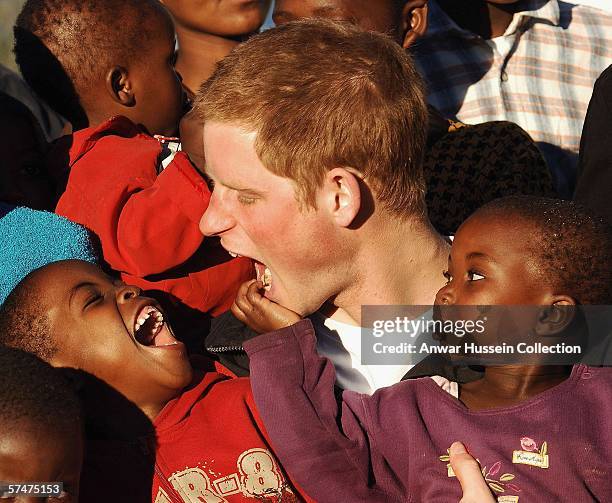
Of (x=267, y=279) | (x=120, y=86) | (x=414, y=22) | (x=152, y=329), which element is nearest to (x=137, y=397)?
(x=152, y=329)

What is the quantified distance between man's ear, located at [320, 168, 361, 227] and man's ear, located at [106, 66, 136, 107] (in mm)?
1340

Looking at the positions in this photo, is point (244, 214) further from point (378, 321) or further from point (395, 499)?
point (395, 499)

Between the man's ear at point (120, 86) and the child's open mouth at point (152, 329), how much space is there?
1.24m

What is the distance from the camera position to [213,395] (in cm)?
304

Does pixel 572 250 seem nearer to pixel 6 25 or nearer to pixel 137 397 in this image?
pixel 137 397

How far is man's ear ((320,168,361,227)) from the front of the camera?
3.00 m

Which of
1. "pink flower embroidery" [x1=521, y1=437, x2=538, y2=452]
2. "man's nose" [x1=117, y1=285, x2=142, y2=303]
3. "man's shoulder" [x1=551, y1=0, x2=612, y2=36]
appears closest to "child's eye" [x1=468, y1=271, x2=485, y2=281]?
"pink flower embroidery" [x1=521, y1=437, x2=538, y2=452]

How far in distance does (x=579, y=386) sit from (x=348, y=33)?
1.23m

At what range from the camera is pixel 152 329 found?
10.2 feet

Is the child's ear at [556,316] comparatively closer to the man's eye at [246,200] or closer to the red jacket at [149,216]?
the man's eye at [246,200]

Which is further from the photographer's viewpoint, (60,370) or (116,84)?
(116,84)

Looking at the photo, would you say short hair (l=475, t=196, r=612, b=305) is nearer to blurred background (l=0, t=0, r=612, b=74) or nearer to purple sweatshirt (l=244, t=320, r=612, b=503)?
purple sweatshirt (l=244, t=320, r=612, b=503)

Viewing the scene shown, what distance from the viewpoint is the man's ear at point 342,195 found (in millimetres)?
2998

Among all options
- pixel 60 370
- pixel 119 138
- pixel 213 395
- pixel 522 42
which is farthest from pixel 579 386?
pixel 522 42
